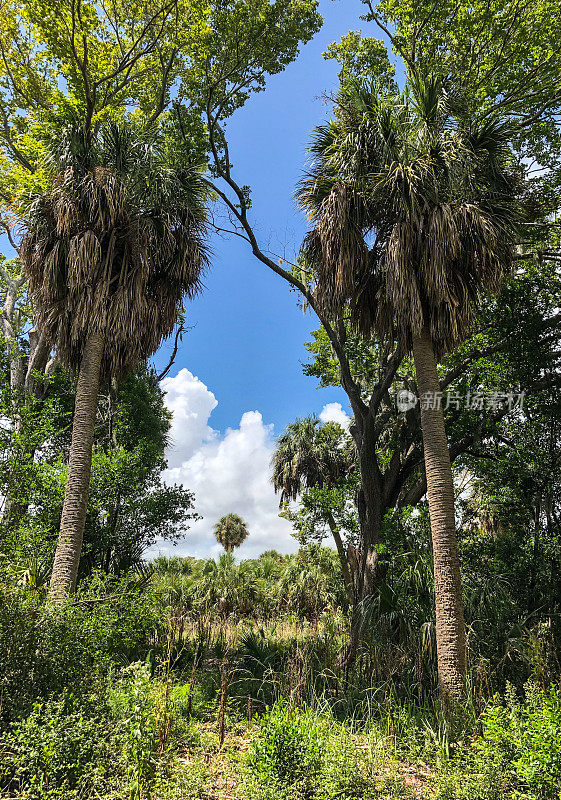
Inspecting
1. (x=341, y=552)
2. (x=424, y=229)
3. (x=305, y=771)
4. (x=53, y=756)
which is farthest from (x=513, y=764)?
(x=341, y=552)

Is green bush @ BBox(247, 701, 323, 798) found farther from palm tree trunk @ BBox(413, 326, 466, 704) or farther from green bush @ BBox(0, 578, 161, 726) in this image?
palm tree trunk @ BBox(413, 326, 466, 704)

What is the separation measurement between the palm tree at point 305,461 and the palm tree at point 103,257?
37.4ft

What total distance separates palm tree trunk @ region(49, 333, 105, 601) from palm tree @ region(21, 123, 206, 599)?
0.02m

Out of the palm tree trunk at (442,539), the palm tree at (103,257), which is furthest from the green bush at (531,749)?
the palm tree at (103,257)

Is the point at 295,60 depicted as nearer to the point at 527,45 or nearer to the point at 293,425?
the point at 527,45

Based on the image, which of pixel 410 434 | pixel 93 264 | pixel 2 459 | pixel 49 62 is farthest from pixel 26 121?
pixel 410 434

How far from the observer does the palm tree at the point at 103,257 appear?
898cm

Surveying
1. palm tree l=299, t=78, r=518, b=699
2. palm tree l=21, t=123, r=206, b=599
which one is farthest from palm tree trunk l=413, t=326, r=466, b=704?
palm tree l=21, t=123, r=206, b=599

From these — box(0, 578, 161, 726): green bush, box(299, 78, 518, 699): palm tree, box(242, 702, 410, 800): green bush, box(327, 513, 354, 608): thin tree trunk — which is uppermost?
box(299, 78, 518, 699): palm tree

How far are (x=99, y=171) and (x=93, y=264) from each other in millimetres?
1840

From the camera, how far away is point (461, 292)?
26.8 ft

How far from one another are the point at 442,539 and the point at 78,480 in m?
5.98

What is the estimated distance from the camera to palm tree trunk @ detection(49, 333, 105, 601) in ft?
26.2

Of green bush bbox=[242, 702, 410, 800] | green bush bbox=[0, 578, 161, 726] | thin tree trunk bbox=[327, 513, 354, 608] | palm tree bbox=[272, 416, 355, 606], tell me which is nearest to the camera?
green bush bbox=[242, 702, 410, 800]
